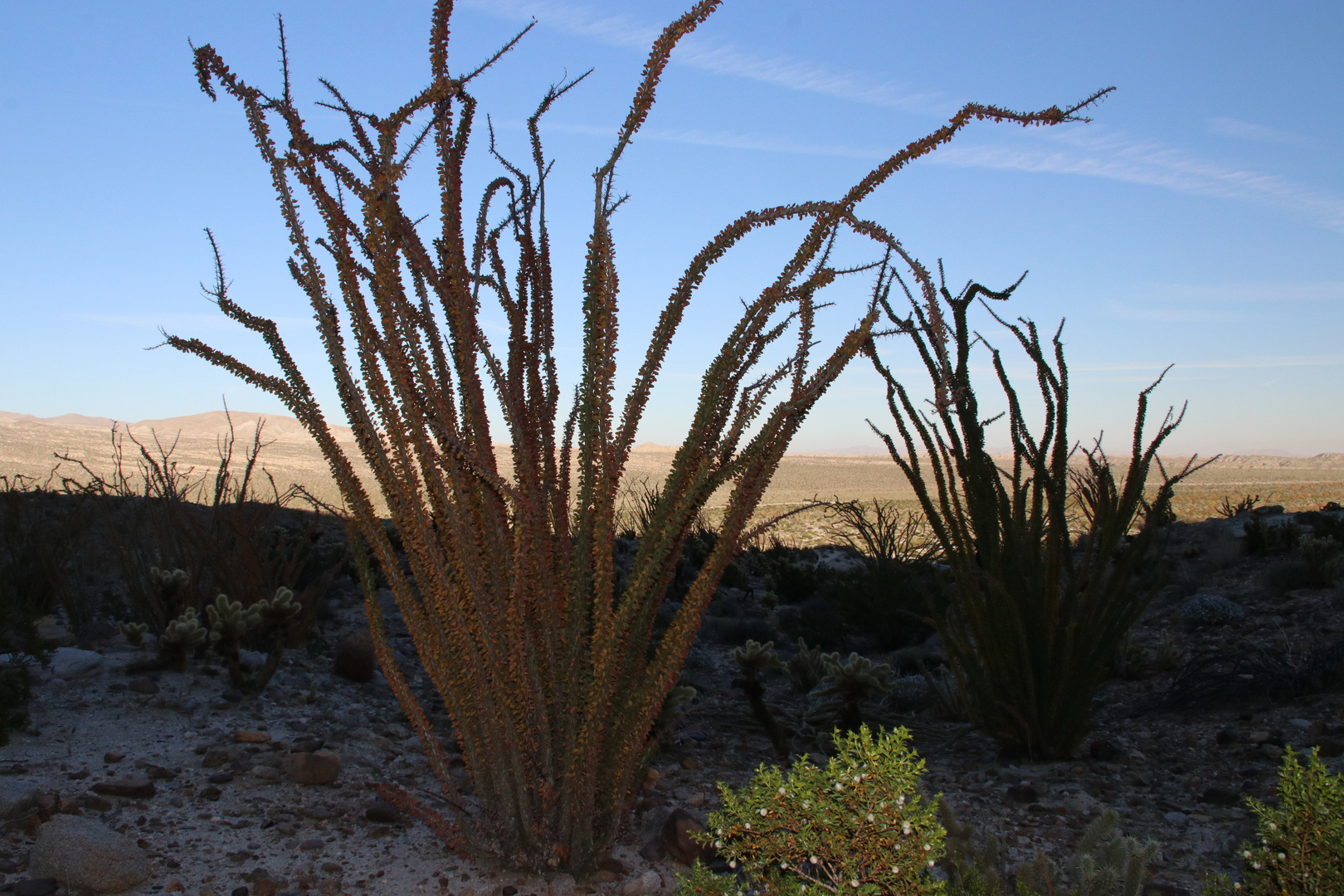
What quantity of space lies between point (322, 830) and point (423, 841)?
1.22 feet

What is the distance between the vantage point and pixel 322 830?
10.6ft

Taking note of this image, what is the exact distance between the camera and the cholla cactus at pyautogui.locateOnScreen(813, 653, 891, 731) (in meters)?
4.77

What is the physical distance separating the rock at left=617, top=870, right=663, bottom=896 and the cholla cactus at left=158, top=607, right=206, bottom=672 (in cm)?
307

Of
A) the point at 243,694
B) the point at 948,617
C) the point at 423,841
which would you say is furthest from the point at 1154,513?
the point at 243,694

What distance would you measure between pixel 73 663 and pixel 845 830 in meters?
4.42

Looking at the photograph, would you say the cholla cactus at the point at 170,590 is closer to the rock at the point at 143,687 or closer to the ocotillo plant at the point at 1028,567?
the rock at the point at 143,687

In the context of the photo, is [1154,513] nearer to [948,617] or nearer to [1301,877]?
[948,617]

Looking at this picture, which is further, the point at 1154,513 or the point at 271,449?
the point at 271,449

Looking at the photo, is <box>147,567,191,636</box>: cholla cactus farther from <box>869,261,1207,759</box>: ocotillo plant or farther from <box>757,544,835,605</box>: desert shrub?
<box>757,544,835,605</box>: desert shrub

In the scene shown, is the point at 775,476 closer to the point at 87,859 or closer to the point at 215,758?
the point at 215,758

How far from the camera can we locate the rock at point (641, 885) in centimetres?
287

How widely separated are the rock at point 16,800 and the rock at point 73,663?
5.21ft

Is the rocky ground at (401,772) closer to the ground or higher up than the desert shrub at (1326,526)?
closer to the ground

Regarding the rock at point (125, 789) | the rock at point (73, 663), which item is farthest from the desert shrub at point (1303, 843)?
the rock at point (73, 663)
